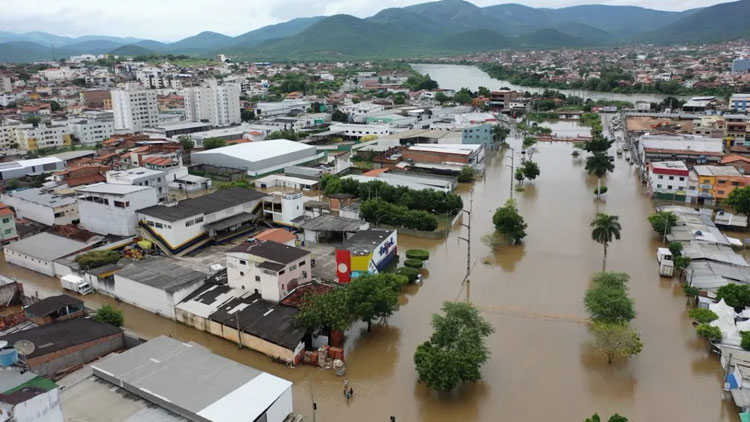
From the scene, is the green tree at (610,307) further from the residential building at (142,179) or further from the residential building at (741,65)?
the residential building at (741,65)

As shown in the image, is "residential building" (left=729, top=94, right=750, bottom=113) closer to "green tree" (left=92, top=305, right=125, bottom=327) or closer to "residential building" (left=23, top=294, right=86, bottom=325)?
"green tree" (left=92, top=305, right=125, bottom=327)

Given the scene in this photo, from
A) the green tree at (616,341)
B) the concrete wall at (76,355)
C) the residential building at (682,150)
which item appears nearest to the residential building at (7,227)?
the concrete wall at (76,355)

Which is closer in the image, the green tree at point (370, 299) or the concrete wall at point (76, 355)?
the concrete wall at point (76, 355)

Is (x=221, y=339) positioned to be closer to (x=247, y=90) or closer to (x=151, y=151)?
(x=151, y=151)

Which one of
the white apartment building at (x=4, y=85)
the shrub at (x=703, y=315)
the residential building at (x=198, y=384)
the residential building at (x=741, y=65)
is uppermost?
the residential building at (x=741, y=65)

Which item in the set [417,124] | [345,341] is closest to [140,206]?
[345,341]

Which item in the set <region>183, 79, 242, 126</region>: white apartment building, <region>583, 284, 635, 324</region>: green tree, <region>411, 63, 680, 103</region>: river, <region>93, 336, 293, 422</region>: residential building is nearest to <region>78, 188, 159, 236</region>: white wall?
<region>93, 336, 293, 422</region>: residential building

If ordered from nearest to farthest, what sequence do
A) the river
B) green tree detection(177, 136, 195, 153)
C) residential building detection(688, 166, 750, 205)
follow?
residential building detection(688, 166, 750, 205), green tree detection(177, 136, 195, 153), the river
